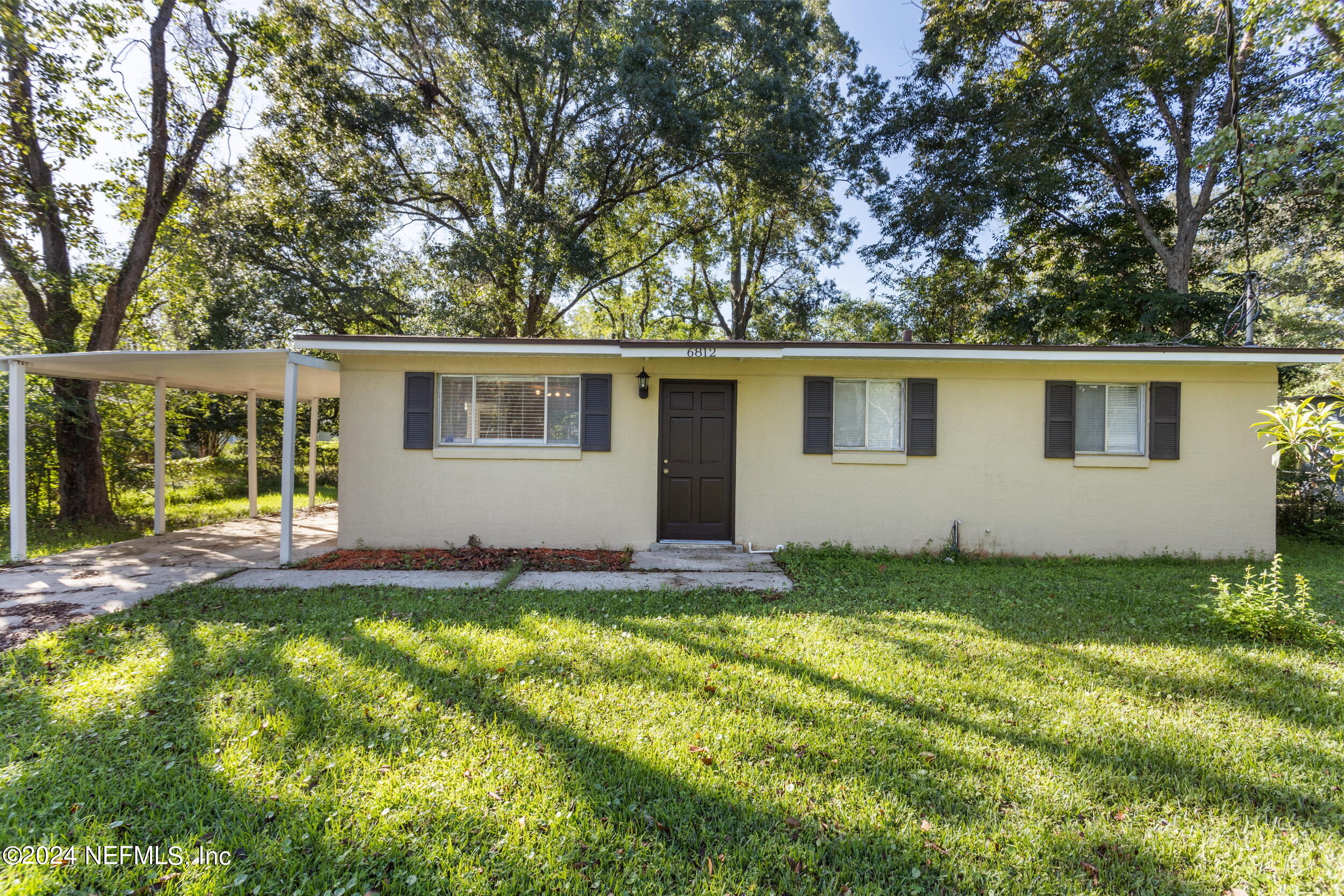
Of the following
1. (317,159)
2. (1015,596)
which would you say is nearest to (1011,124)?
(1015,596)

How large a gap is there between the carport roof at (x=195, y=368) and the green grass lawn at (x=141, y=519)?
221 cm

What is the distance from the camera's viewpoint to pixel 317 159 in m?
12.5

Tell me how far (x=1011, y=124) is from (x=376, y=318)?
15.6 metres

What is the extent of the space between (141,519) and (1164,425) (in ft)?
50.5

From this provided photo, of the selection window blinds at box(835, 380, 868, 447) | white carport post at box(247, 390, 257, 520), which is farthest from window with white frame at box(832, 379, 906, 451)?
white carport post at box(247, 390, 257, 520)

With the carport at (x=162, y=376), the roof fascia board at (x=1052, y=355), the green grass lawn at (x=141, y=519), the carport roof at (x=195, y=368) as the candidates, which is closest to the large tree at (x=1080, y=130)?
the roof fascia board at (x=1052, y=355)

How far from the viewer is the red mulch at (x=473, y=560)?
20.6ft

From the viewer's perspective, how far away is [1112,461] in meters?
7.13

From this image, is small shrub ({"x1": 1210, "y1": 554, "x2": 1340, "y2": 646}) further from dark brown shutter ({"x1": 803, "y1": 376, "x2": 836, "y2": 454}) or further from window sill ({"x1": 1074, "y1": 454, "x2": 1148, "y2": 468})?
dark brown shutter ({"x1": 803, "y1": 376, "x2": 836, "y2": 454})

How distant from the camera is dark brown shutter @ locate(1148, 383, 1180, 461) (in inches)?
278

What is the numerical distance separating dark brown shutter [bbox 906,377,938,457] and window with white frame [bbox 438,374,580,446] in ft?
14.2

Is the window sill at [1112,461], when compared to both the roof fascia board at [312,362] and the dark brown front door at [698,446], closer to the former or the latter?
the dark brown front door at [698,446]

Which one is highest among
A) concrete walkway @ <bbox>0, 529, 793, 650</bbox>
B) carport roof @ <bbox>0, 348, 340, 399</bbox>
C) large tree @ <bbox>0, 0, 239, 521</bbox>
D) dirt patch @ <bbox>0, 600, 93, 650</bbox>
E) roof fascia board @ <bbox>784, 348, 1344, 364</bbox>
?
large tree @ <bbox>0, 0, 239, 521</bbox>

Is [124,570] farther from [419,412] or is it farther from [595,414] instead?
[595,414]
